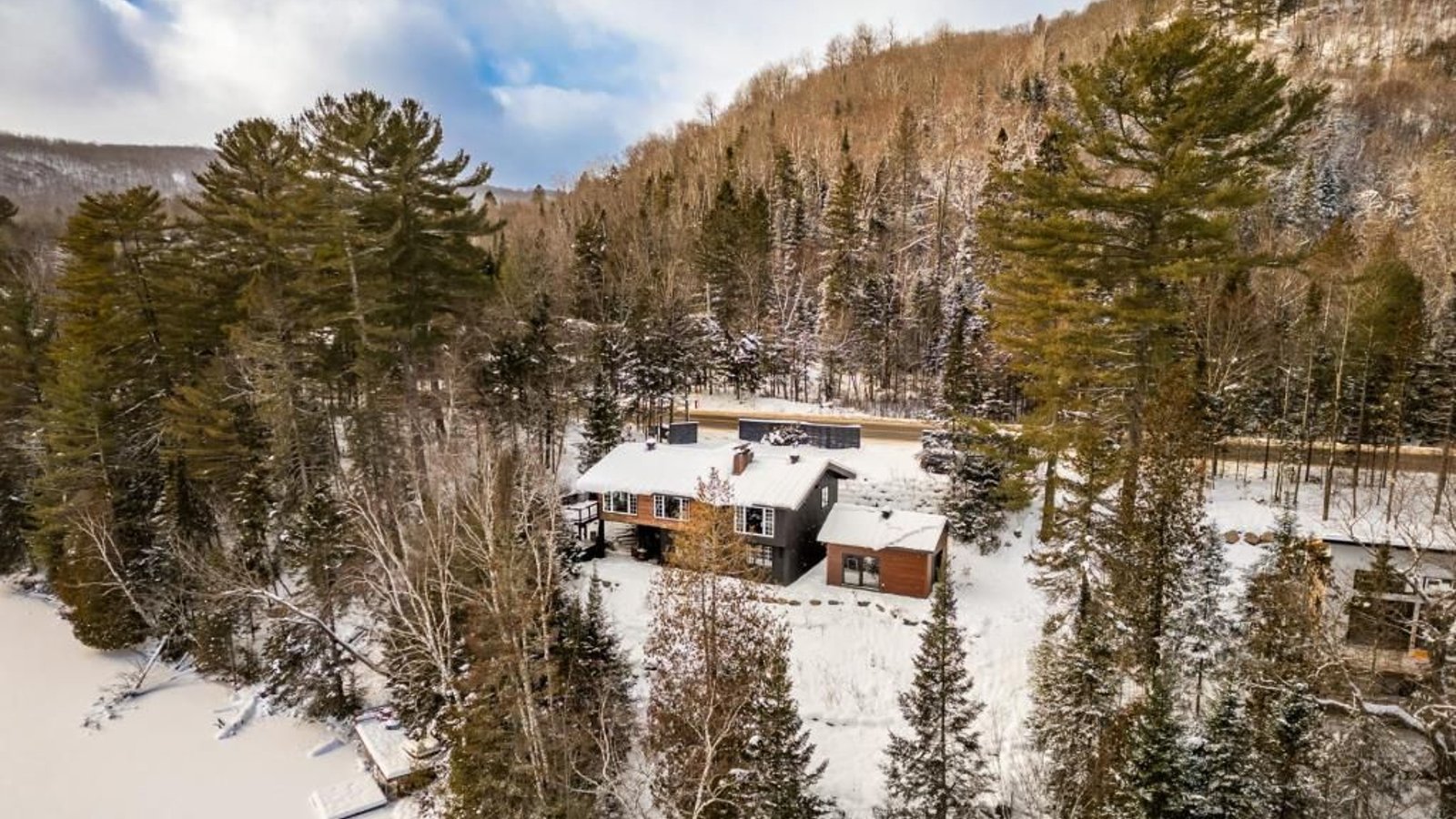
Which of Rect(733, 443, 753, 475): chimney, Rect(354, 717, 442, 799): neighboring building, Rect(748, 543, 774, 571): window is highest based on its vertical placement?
Rect(733, 443, 753, 475): chimney

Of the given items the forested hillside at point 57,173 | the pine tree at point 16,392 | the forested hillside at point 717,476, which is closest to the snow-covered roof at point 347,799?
the forested hillside at point 717,476

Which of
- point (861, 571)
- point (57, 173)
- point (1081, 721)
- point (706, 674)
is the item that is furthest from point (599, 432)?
point (57, 173)

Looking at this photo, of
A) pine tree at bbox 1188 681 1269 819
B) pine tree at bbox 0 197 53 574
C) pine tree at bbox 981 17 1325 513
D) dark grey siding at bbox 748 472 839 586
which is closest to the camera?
pine tree at bbox 1188 681 1269 819

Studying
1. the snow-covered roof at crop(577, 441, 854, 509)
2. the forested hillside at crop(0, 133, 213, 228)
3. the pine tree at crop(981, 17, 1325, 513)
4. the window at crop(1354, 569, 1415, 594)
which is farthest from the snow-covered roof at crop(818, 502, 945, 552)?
the forested hillside at crop(0, 133, 213, 228)

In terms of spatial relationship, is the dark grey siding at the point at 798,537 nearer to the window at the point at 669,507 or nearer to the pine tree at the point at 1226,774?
the window at the point at 669,507

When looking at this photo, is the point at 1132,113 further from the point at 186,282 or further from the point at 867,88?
the point at 867,88

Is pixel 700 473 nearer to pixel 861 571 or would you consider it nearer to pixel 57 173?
pixel 861 571

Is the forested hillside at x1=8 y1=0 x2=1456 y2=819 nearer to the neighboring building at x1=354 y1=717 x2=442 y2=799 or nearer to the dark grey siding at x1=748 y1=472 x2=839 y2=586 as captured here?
the neighboring building at x1=354 y1=717 x2=442 y2=799
